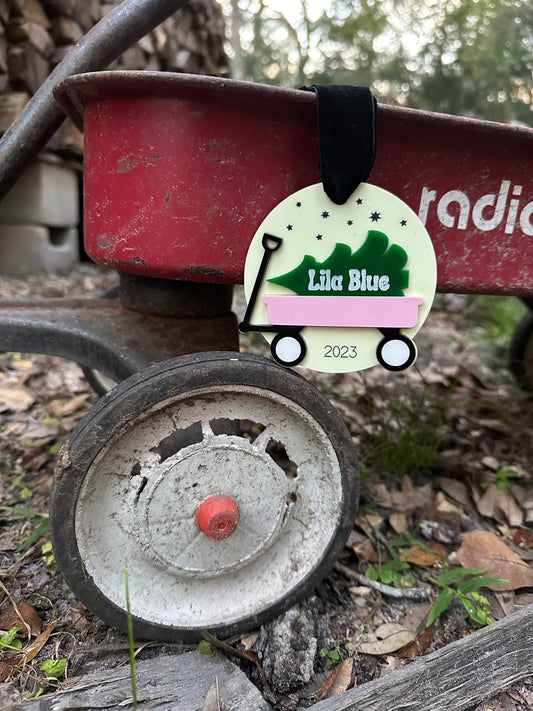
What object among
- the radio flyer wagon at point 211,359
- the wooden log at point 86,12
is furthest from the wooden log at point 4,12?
the radio flyer wagon at point 211,359

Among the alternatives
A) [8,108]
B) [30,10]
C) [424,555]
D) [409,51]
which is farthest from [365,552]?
[409,51]

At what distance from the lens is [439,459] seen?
63.4 inches

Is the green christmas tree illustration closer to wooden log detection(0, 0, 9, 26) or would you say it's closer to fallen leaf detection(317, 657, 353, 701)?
fallen leaf detection(317, 657, 353, 701)

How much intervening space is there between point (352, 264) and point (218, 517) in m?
0.47

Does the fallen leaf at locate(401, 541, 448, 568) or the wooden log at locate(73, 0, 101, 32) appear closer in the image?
the fallen leaf at locate(401, 541, 448, 568)

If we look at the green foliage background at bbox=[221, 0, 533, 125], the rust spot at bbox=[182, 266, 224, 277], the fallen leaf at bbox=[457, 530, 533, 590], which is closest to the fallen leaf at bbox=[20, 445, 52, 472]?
the rust spot at bbox=[182, 266, 224, 277]

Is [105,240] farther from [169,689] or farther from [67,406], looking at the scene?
[67,406]

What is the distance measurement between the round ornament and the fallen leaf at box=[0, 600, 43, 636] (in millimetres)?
665

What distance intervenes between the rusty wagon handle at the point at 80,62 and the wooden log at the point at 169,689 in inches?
39.0

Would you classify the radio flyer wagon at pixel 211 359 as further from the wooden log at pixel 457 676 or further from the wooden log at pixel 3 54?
the wooden log at pixel 3 54

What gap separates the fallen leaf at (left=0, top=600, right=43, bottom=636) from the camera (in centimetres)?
99

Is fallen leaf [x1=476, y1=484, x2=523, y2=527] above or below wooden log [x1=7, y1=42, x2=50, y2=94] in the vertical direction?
below

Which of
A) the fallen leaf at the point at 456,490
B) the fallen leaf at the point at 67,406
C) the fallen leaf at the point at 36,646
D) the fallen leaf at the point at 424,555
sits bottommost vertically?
the fallen leaf at the point at 36,646

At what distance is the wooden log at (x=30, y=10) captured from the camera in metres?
2.47
